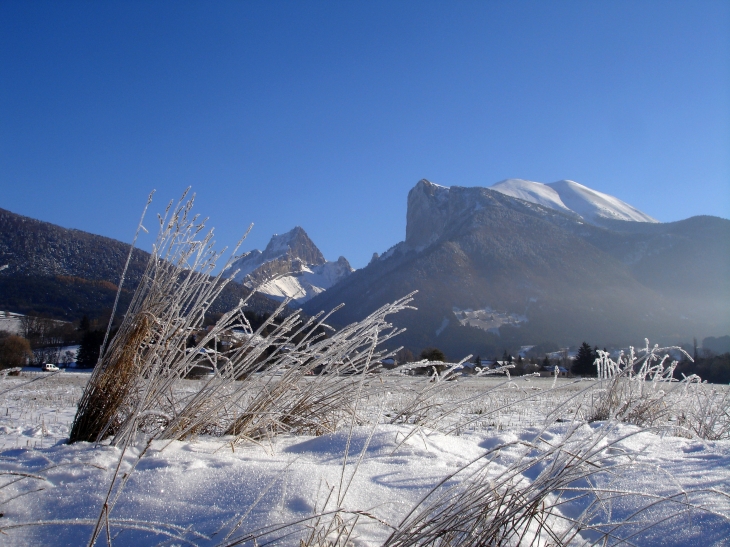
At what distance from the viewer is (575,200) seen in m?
185

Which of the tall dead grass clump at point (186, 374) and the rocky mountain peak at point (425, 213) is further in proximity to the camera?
the rocky mountain peak at point (425, 213)

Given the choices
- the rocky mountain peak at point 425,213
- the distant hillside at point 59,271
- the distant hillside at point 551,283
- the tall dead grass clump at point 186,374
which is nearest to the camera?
the tall dead grass clump at point 186,374

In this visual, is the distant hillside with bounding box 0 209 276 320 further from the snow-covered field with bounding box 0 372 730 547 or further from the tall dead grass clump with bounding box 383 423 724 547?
the tall dead grass clump with bounding box 383 423 724 547

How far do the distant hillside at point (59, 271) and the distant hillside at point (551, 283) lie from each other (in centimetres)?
4907

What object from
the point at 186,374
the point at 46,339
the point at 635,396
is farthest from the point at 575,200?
the point at 186,374

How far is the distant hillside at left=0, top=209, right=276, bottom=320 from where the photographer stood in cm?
6097

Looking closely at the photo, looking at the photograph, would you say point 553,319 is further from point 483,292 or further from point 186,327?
point 186,327

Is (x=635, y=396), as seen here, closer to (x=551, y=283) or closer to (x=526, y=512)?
(x=526, y=512)

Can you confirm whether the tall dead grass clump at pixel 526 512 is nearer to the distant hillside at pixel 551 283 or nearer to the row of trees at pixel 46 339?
the row of trees at pixel 46 339

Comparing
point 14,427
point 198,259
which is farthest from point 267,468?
point 14,427

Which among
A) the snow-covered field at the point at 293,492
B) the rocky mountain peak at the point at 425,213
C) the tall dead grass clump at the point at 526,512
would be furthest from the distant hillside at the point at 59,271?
the rocky mountain peak at the point at 425,213

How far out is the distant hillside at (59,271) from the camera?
6097 centimetres

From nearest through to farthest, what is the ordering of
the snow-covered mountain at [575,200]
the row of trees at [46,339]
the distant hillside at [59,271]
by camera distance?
the row of trees at [46,339] < the distant hillside at [59,271] < the snow-covered mountain at [575,200]

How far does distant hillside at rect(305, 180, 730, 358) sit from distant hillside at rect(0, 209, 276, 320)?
49068 mm
